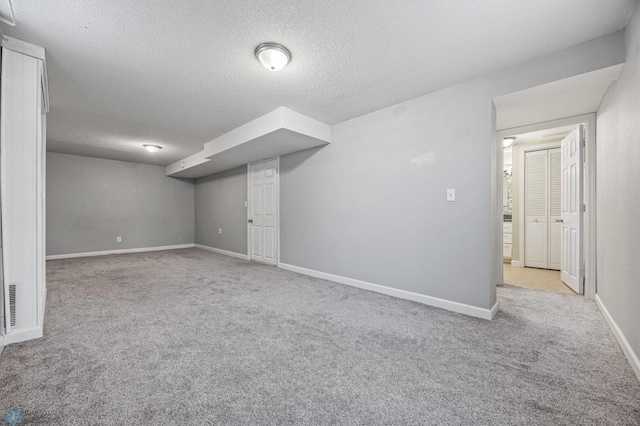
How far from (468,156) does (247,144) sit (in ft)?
10.0

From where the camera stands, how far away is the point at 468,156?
2.56 meters

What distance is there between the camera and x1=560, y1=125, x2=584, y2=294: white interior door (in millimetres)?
3156

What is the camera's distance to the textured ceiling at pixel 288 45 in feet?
5.55

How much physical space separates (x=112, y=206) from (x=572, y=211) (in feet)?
29.6

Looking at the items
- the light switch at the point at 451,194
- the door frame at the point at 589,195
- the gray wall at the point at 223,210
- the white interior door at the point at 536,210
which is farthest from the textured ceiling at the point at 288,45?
the white interior door at the point at 536,210

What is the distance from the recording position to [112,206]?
639cm

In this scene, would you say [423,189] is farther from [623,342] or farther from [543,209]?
[543,209]

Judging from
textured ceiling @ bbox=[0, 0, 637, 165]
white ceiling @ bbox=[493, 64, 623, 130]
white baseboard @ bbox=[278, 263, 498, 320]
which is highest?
textured ceiling @ bbox=[0, 0, 637, 165]

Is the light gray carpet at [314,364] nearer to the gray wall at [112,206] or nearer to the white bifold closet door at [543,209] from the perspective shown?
the white bifold closet door at [543,209]

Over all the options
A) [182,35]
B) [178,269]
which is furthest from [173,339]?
[178,269]

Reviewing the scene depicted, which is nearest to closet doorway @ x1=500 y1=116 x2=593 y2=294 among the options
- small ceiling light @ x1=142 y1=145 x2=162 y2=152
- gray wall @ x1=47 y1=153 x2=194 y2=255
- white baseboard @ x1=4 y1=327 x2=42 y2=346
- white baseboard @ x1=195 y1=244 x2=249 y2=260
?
white baseboard @ x1=195 y1=244 x2=249 y2=260

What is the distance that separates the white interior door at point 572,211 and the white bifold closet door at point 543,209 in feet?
3.16

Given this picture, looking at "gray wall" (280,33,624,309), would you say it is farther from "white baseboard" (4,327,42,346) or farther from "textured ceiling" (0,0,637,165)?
"white baseboard" (4,327,42,346)

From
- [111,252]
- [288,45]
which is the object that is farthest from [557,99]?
[111,252]
